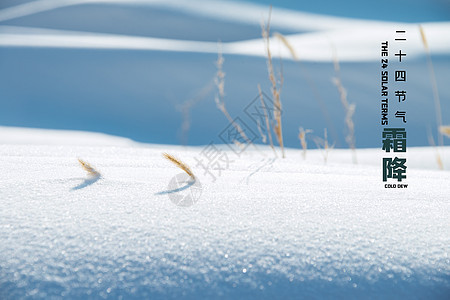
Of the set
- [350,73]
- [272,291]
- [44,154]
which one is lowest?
[272,291]

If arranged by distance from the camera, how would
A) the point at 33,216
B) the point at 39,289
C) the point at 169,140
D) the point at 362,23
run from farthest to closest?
1. the point at 362,23
2. the point at 169,140
3. the point at 33,216
4. the point at 39,289

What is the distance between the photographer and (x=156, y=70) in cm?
470

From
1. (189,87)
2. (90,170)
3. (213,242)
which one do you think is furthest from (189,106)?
(213,242)

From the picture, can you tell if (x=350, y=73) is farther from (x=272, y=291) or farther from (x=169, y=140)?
(x=272, y=291)

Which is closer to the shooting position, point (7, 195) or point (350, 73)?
point (7, 195)

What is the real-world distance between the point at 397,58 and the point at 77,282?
4733 millimetres

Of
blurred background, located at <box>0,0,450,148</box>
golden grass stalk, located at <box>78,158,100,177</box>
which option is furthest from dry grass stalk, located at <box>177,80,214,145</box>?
golden grass stalk, located at <box>78,158,100,177</box>

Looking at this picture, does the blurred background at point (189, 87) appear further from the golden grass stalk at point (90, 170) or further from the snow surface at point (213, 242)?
the snow surface at point (213, 242)

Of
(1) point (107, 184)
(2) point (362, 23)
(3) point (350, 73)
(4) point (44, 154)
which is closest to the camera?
(1) point (107, 184)

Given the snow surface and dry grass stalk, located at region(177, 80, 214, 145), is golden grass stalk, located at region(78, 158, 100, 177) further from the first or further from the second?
dry grass stalk, located at region(177, 80, 214, 145)

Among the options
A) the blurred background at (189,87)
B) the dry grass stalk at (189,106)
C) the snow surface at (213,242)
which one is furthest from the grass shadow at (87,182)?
the dry grass stalk at (189,106)

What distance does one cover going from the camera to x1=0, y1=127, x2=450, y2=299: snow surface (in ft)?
1.69

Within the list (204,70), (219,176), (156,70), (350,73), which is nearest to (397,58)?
(350,73)

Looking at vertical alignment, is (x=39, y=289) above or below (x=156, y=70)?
below
